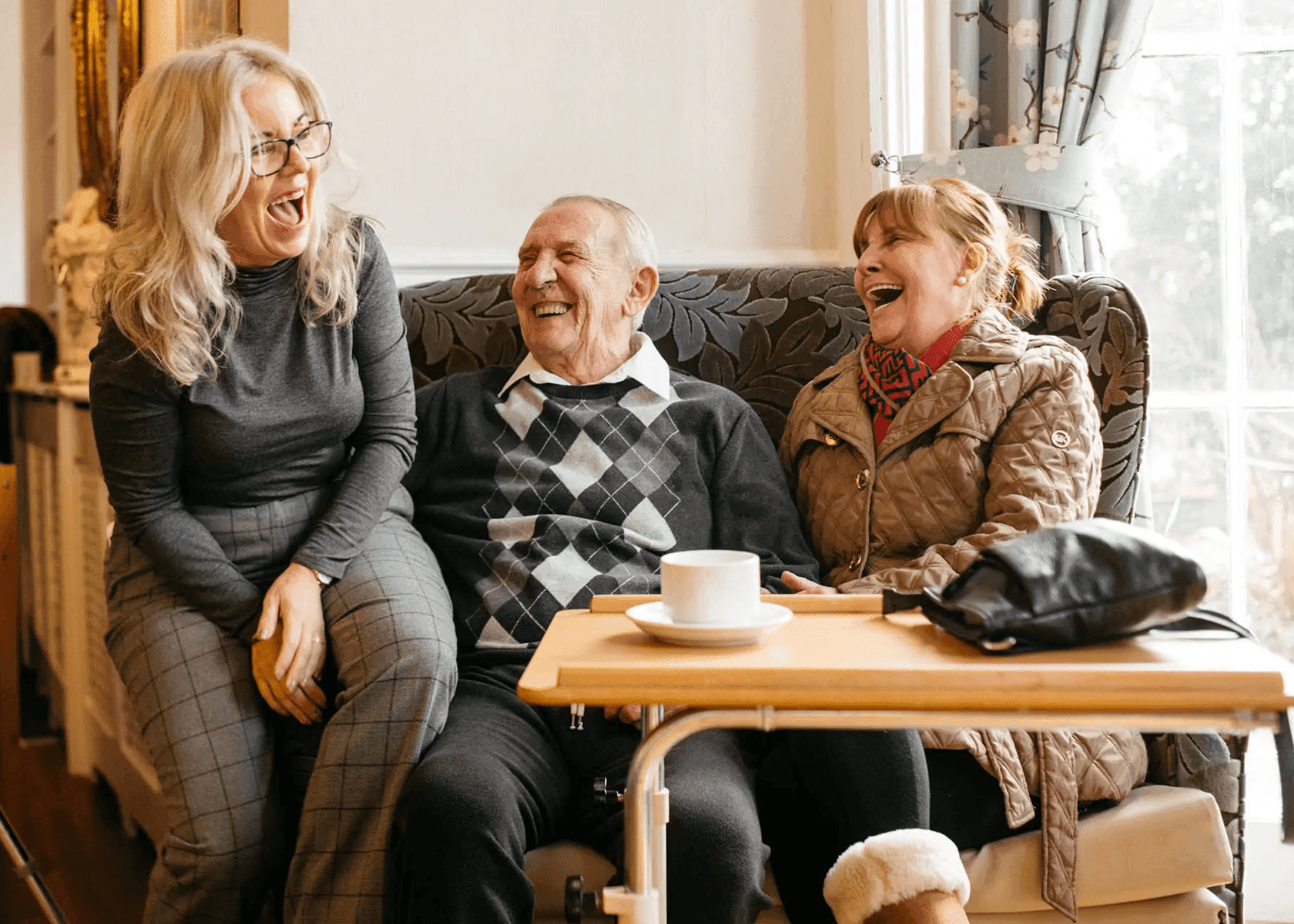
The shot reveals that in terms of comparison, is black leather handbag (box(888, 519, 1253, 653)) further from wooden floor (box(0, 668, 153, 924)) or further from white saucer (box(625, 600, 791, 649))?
wooden floor (box(0, 668, 153, 924))

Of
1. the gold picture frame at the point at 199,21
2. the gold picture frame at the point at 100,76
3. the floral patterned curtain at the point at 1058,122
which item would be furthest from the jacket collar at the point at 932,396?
the gold picture frame at the point at 100,76

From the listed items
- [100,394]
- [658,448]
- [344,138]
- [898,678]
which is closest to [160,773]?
[100,394]

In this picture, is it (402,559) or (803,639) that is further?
(402,559)

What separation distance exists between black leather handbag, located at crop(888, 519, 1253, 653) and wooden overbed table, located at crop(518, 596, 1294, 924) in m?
0.02

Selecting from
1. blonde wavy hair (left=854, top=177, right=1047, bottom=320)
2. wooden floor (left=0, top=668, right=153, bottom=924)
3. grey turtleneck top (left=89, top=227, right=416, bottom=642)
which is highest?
blonde wavy hair (left=854, top=177, right=1047, bottom=320)

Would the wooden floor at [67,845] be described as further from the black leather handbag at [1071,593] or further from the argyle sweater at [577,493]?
the black leather handbag at [1071,593]

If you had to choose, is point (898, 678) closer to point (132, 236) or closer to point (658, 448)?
point (658, 448)

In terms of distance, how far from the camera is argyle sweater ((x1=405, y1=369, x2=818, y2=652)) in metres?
1.70

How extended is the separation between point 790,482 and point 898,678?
932 millimetres

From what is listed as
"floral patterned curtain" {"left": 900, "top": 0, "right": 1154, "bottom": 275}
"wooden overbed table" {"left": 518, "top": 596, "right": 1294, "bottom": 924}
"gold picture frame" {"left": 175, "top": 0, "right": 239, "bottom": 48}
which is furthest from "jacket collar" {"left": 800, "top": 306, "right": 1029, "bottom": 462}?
"gold picture frame" {"left": 175, "top": 0, "right": 239, "bottom": 48}

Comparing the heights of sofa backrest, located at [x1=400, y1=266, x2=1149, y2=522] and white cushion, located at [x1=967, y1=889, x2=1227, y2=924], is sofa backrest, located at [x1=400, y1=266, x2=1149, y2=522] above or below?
above

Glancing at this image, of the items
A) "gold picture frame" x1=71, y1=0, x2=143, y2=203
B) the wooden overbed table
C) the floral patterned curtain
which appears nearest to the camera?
the wooden overbed table

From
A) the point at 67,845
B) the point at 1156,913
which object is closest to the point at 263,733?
the point at 1156,913

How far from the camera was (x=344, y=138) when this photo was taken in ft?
7.82
